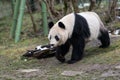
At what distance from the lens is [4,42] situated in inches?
424

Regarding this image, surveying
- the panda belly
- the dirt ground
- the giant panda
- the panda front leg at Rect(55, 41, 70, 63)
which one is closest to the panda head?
the giant panda

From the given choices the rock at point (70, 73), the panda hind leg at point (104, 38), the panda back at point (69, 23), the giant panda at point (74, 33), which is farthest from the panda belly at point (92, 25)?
the rock at point (70, 73)

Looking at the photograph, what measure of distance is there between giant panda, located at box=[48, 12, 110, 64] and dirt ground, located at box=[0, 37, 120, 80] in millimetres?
205

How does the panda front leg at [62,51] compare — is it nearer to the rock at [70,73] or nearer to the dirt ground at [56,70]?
the dirt ground at [56,70]

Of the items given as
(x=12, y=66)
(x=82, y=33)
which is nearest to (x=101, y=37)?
(x=82, y=33)

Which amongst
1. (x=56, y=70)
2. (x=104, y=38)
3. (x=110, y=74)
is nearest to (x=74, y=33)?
(x=56, y=70)

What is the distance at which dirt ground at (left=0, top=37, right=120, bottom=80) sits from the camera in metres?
5.73

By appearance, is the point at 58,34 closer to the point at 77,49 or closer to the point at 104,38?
the point at 77,49

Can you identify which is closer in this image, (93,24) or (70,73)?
(70,73)

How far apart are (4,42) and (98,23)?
13.7 ft

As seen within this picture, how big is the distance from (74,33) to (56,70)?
2.50ft

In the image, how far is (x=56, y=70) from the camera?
645 cm

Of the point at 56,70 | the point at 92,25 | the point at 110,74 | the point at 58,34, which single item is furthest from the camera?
the point at 92,25

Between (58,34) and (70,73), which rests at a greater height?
(58,34)
